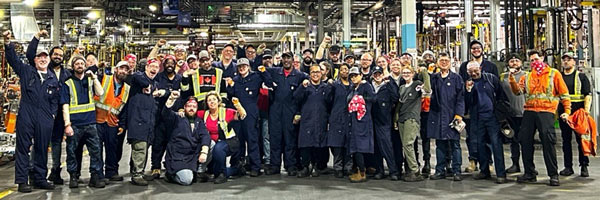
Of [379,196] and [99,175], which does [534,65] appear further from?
[99,175]

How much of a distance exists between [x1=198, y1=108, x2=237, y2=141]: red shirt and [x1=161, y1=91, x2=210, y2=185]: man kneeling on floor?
0.16 meters

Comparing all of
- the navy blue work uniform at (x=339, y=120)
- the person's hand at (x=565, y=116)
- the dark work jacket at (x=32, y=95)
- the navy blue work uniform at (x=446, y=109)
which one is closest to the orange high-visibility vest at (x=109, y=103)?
the dark work jacket at (x=32, y=95)

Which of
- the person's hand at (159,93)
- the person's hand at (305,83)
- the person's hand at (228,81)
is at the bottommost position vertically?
the person's hand at (159,93)

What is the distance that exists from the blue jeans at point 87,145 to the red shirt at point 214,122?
4.12 ft

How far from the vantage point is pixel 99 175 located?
7.16 metres

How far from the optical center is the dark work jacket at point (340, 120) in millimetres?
7426

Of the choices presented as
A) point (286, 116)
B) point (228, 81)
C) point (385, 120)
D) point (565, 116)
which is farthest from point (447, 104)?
point (228, 81)

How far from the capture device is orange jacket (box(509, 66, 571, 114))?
7008mm

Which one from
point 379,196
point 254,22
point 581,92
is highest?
point 254,22

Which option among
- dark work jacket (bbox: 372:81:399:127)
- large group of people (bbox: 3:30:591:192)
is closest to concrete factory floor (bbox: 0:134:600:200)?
large group of people (bbox: 3:30:591:192)

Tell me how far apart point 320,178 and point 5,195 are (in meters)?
3.64

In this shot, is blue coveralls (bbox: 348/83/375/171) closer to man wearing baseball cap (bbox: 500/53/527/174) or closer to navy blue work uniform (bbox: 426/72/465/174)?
navy blue work uniform (bbox: 426/72/465/174)

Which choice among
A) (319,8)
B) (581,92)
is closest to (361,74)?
(581,92)

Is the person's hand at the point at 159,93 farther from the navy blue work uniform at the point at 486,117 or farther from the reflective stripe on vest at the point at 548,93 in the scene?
the reflective stripe on vest at the point at 548,93
